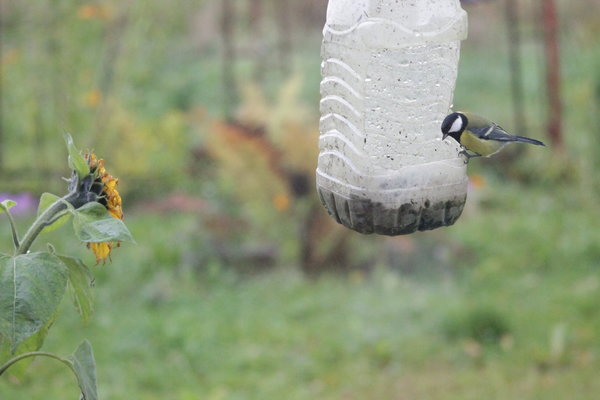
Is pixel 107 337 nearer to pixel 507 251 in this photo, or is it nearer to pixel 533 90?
pixel 507 251

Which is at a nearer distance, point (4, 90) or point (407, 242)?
point (407, 242)

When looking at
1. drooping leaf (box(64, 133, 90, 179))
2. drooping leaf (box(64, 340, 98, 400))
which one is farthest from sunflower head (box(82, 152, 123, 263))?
drooping leaf (box(64, 340, 98, 400))

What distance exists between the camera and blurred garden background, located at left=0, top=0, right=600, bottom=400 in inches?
170

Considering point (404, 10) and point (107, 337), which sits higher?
point (404, 10)

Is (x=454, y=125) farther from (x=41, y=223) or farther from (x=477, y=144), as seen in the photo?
(x=41, y=223)

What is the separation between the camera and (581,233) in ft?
19.1

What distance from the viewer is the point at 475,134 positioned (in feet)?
6.09

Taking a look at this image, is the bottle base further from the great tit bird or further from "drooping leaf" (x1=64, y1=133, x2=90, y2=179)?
"drooping leaf" (x1=64, y1=133, x2=90, y2=179)

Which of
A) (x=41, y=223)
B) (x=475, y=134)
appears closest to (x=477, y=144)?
(x=475, y=134)

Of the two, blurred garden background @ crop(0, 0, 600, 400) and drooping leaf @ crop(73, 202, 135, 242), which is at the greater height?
drooping leaf @ crop(73, 202, 135, 242)

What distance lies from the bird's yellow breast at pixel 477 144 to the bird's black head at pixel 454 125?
0.02 metres

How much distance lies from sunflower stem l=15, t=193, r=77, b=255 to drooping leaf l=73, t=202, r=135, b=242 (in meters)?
0.03

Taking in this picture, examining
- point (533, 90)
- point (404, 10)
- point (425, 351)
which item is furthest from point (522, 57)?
point (404, 10)

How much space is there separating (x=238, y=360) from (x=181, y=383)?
32cm
